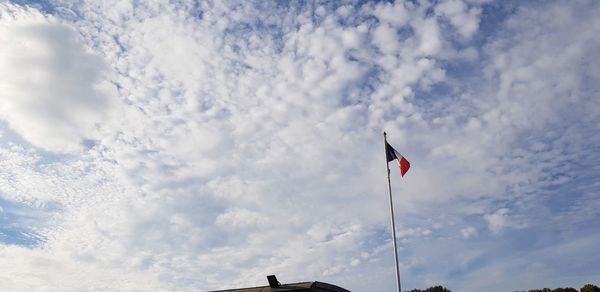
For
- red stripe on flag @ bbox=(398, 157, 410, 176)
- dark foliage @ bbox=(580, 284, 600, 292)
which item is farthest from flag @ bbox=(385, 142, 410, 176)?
dark foliage @ bbox=(580, 284, 600, 292)

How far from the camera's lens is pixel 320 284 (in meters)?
18.8

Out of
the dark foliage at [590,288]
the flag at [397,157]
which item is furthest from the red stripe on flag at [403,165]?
the dark foliage at [590,288]

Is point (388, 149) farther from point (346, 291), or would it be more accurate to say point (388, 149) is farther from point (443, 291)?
point (443, 291)

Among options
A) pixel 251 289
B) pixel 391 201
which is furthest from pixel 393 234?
pixel 251 289

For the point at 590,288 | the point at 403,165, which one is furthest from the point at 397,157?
the point at 590,288

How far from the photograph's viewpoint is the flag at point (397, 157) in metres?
24.3

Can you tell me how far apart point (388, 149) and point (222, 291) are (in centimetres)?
1147

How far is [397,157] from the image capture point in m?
24.9

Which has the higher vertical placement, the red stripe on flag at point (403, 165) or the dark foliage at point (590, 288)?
the dark foliage at point (590, 288)

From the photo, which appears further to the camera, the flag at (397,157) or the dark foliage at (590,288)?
the dark foliage at (590,288)

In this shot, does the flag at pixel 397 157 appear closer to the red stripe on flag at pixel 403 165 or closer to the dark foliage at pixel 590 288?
the red stripe on flag at pixel 403 165

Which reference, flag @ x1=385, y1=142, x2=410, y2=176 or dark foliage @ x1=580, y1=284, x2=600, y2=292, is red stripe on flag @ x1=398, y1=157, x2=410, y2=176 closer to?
flag @ x1=385, y1=142, x2=410, y2=176

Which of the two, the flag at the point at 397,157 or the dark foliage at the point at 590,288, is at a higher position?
the dark foliage at the point at 590,288

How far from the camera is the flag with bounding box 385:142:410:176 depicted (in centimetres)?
2428
